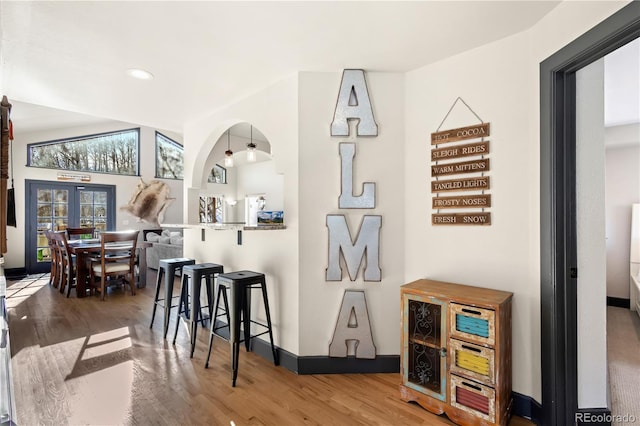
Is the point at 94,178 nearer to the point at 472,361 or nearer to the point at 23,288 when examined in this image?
the point at 23,288

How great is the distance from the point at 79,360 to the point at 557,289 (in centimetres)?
367

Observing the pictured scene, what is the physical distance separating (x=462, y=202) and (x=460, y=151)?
37cm

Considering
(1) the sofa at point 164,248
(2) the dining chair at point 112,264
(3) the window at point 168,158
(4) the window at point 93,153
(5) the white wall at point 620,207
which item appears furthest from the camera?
(3) the window at point 168,158

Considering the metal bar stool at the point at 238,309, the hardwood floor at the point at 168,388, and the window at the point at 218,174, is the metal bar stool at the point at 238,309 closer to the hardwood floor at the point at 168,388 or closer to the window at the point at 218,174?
the hardwood floor at the point at 168,388

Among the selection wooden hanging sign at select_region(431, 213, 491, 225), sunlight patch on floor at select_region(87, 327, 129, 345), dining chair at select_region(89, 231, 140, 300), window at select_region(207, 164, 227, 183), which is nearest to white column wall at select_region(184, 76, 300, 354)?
wooden hanging sign at select_region(431, 213, 491, 225)

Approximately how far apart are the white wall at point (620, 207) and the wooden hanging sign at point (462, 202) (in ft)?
12.3

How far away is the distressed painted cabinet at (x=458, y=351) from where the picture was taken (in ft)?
5.89

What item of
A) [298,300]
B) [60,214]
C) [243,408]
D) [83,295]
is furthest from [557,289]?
[60,214]

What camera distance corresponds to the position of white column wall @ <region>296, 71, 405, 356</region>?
2.50 m

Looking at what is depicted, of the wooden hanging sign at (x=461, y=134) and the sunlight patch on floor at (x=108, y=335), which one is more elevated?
the wooden hanging sign at (x=461, y=134)

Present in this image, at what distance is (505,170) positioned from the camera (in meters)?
2.07

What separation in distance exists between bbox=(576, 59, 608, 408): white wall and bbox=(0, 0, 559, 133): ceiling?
56 cm

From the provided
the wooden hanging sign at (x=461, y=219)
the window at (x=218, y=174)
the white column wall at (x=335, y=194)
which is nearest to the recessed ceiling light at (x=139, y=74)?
the white column wall at (x=335, y=194)

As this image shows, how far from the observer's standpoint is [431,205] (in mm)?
2375
